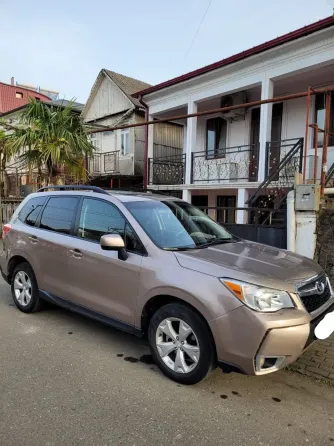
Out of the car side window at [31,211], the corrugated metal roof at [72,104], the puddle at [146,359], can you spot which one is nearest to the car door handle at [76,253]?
the car side window at [31,211]

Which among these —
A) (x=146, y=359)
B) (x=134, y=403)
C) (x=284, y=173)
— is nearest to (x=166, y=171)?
(x=284, y=173)

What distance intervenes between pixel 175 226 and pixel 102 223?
82cm

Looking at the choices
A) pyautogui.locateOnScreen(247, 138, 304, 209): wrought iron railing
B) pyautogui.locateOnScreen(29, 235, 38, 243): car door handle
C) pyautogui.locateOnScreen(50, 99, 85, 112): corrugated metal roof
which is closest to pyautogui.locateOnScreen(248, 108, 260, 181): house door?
pyautogui.locateOnScreen(247, 138, 304, 209): wrought iron railing

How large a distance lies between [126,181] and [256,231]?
10428mm

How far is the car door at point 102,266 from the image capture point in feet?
11.2

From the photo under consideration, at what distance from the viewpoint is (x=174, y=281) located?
3039mm

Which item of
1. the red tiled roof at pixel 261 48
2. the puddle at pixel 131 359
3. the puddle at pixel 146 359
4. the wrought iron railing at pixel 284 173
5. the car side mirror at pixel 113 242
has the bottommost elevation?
the puddle at pixel 146 359

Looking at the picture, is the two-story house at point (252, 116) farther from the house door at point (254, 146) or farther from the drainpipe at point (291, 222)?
the drainpipe at point (291, 222)

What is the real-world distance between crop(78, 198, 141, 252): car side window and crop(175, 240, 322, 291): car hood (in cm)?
59

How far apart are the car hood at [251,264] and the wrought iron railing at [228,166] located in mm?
6762

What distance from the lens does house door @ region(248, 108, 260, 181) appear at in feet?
33.6

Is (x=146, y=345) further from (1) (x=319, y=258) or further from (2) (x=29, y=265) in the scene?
(1) (x=319, y=258)

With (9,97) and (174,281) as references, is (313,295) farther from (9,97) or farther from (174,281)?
(9,97)

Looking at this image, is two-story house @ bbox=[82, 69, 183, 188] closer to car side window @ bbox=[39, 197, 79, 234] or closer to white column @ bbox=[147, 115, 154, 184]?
white column @ bbox=[147, 115, 154, 184]
